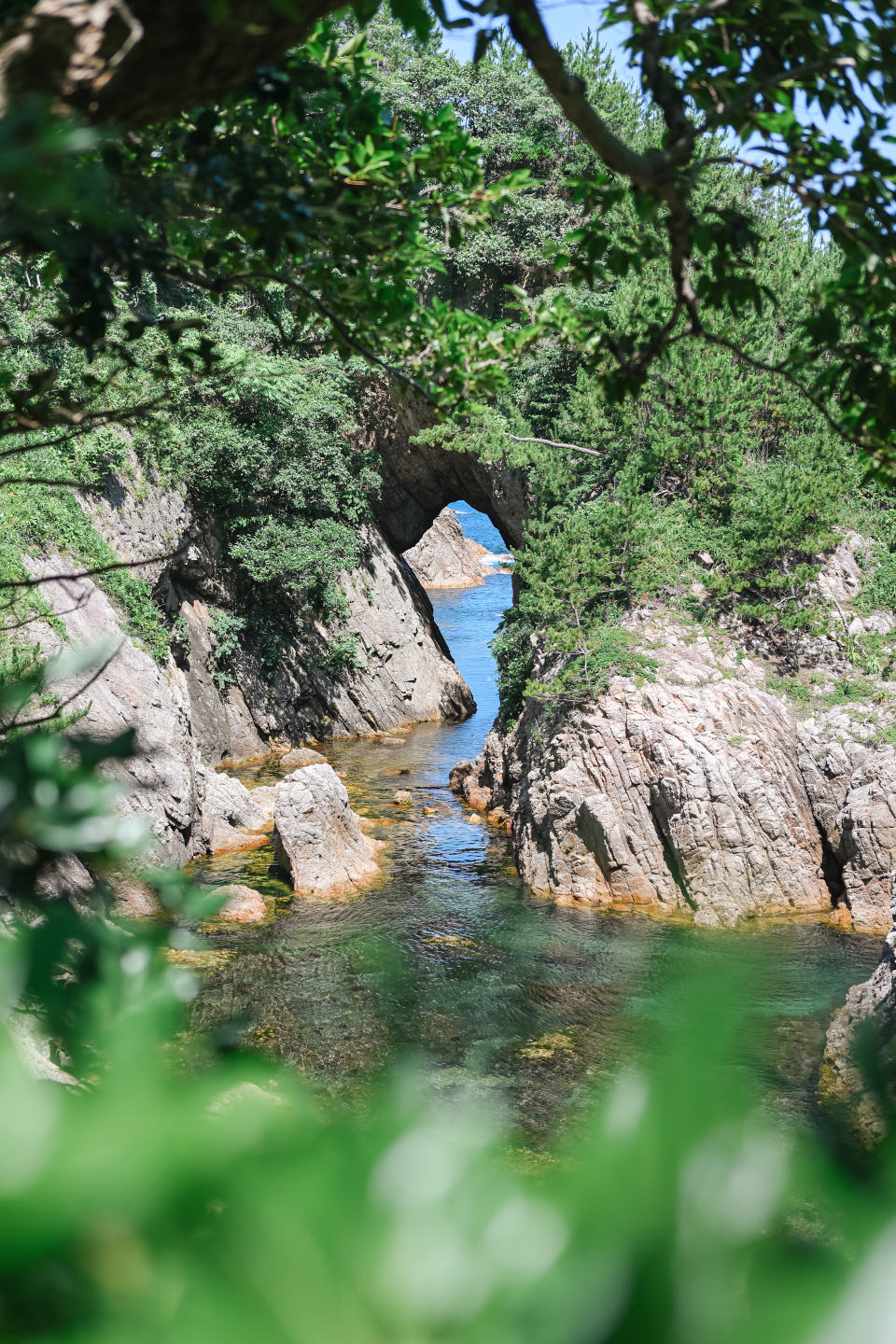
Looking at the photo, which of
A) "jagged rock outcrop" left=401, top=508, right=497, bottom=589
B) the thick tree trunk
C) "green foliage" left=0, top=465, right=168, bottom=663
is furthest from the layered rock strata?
"jagged rock outcrop" left=401, top=508, right=497, bottom=589

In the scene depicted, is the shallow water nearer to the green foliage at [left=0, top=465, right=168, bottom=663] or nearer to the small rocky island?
the green foliage at [left=0, top=465, right=168, bottom=663]

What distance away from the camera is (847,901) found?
41.1 ft

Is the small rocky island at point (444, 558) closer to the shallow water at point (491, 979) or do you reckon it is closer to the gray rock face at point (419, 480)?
the gray rock face at point (419, 480)

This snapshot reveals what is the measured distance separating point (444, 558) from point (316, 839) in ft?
122

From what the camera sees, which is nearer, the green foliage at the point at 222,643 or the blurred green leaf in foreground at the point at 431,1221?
the blurred green leaf in foreground at the point at 431,1221

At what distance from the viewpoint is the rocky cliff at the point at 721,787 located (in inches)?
502

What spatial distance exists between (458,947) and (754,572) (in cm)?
736

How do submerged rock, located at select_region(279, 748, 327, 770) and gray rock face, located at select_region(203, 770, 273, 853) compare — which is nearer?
gray rock face, located at select_region(203, 770, 273, 853)

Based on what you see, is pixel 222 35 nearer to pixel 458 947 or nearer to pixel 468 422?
pixel 458 947

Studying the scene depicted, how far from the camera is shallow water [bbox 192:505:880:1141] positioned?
9.33m

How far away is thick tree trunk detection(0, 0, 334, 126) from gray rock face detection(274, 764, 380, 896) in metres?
12.6

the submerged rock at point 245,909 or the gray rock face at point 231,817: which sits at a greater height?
the submerged rock at point 245,909

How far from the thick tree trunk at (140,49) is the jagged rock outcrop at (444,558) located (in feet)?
152

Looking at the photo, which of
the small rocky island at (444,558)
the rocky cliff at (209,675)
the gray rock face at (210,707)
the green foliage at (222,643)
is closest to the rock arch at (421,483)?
the rocky cliff at (209,675)
